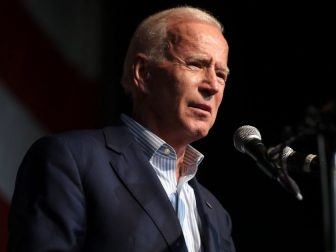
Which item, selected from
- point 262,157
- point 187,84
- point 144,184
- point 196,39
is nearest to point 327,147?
point 262,157

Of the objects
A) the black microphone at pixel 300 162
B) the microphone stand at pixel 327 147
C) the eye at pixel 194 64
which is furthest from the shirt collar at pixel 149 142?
the microphone stand at pixel 327 147

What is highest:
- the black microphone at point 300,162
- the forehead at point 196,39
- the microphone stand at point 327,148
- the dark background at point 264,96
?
the forehead at point 196,39

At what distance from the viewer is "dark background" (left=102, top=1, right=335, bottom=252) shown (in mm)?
3111

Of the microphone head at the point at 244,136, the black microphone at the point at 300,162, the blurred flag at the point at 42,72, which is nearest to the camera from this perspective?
the black microphone at the point at 300,162

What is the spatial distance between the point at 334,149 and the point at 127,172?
0.76 metres

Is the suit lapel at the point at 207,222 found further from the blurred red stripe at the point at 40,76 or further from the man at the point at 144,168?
the blurred red stripe at the point at 40,76

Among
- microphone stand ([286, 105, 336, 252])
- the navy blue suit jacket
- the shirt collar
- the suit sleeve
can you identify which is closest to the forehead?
the shirt collar

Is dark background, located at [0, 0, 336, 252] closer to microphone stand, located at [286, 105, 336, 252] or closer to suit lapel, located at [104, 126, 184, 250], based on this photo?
suit lapel, located at [104, 126, 184, 250]

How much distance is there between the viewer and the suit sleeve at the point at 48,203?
167 centimetres

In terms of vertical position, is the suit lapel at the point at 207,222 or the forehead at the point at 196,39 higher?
the forehead at the point at 196,39

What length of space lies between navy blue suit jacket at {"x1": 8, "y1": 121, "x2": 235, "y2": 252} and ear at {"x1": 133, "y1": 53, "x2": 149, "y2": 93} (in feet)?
1.09

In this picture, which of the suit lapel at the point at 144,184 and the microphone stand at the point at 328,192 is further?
the suit lapel at the point at 144,184

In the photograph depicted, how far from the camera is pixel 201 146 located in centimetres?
350

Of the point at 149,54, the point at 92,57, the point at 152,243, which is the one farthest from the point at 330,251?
the point at 92,57
